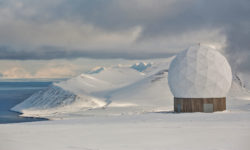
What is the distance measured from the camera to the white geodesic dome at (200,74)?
4297 centimetres

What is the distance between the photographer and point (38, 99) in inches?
4456

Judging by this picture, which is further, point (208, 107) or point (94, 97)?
point (94, 97)

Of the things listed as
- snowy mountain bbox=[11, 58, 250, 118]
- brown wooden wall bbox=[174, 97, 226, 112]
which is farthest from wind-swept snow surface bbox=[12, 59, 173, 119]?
brown wooden wall bbox=[174, 97, 226, 112]

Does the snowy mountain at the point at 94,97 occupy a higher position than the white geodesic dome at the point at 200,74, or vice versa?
the white geodesic dome at the point at 200,74

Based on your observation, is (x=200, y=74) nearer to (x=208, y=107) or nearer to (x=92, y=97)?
(x=208, y=107)

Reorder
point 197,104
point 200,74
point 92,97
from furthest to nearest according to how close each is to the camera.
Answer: point 92,97 < point 200,74 < point 197,104

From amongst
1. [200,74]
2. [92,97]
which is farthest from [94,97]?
[200,74]

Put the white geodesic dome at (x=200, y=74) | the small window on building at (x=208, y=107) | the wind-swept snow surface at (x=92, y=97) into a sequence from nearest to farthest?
the small window on building at (x=208, y=107), the white geodesic dome at (x=200, y=74), the wind-swept snow surface at (x=92, y=97)

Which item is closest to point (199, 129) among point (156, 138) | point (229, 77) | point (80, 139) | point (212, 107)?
point (156, 138)

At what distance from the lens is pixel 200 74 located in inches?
1705

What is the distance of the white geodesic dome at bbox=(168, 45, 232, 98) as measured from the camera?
4297cm

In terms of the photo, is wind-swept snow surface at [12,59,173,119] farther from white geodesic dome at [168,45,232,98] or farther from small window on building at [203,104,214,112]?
small window on building at [203,104,214,112]

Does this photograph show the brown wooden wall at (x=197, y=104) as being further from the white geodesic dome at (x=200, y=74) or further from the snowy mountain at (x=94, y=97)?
the snowy mountain at (x=94, y=97)

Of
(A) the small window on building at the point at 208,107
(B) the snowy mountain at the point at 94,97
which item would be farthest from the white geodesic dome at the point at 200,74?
(B) the snowy mountain at the point at 94,97
